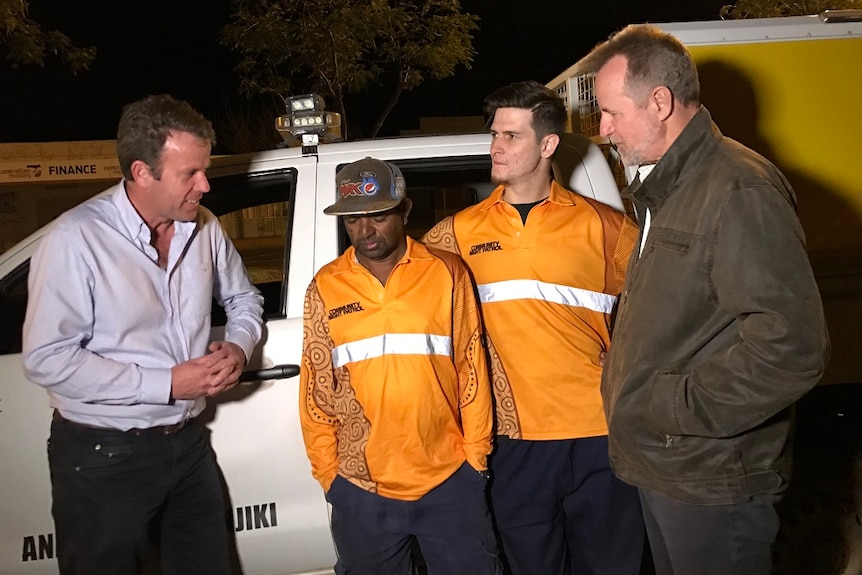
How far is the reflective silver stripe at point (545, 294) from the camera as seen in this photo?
2586 mm

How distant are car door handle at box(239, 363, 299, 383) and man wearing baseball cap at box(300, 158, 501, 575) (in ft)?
1.24

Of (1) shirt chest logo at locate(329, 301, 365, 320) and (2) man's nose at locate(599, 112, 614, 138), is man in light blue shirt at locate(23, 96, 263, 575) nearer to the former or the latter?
(1) shirt chest logo at locate(329, 301, 365, 320)

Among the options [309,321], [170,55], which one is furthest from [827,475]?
[170,55]

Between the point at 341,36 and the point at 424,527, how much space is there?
13.4 meters

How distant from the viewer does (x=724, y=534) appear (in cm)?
188

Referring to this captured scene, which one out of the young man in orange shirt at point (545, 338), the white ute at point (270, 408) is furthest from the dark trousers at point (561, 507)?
the white ute at point (270, 408)

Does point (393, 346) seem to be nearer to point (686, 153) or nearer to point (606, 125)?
point (606, 125)

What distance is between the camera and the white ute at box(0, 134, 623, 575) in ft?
8.96

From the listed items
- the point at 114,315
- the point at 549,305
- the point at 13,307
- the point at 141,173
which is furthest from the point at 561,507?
the point at 13,307

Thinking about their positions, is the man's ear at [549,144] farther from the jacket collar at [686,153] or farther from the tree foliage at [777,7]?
the tree foliage at [777,7]

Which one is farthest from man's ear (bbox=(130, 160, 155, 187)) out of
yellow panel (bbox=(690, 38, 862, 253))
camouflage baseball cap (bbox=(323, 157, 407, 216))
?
yellow panel (bbox=(690, 38, 862, 253))

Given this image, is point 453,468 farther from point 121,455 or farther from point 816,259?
point 816,259

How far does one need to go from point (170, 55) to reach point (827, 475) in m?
36.7

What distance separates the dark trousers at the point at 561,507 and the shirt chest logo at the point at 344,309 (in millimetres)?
736
